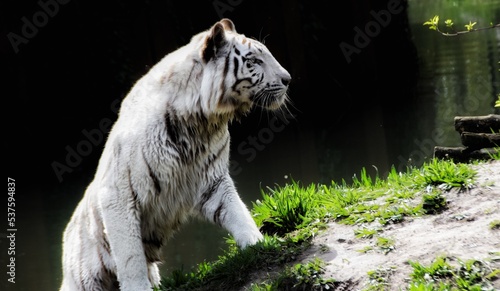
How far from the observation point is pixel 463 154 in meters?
6.38

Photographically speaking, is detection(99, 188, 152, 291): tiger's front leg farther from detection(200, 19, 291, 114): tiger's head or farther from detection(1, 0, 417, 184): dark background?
detection(1, 0, 417, 184): dark background

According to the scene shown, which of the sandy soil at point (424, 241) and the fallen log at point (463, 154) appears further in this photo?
the fallen log at point (463, 154)

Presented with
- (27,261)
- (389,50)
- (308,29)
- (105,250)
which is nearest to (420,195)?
(105,250)

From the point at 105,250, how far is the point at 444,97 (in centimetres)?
1096

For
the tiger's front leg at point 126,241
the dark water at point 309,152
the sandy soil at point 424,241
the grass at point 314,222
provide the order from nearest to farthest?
the sandy soil at point 424,241
the grass at point 314,222
the tiger's front leg at point 126,241
the dark water at point 309,152

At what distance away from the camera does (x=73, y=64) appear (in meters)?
14.9

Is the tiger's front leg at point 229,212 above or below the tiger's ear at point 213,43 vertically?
below

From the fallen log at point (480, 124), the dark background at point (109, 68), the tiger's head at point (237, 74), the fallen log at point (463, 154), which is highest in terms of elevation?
the dark background at point (109, 68)
